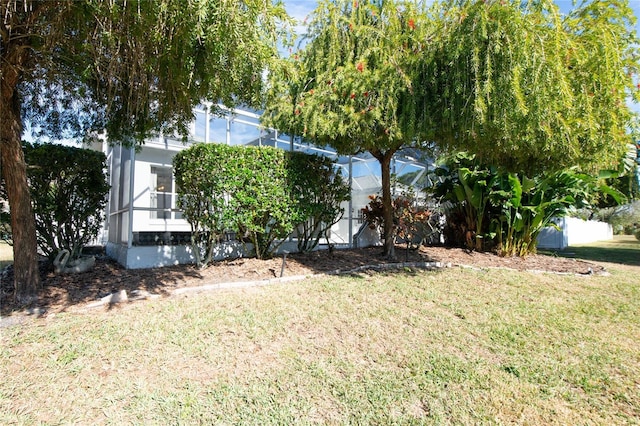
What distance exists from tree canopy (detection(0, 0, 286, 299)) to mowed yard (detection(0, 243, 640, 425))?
2.36 meters

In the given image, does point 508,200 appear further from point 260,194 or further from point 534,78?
point 260,194

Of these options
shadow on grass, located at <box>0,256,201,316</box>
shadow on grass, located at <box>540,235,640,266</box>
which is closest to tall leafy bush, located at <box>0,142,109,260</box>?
shadow on grass, located at <box>0,256,201,316</box>

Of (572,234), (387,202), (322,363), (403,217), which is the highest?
(387,202)

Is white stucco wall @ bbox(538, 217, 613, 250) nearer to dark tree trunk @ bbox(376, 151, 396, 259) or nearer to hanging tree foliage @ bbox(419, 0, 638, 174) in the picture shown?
hanging tree foliage @ bbox(419, 0, 638, 174)

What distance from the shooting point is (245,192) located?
20.7 feet

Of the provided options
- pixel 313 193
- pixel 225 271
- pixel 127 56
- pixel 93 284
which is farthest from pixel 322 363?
pixel 313 193

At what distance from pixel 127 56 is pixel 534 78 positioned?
5641 mm

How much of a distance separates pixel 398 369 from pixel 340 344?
69 cm

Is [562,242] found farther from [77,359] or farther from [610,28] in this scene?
[77,359]

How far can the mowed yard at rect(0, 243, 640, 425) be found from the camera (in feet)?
8.48

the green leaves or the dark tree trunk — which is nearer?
the dark tree trunk

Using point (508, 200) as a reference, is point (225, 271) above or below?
below

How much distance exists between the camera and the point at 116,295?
15.8 feet

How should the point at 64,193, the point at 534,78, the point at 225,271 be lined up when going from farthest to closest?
the point at 64,193 < the point at 225,271 < the point at 534,78
